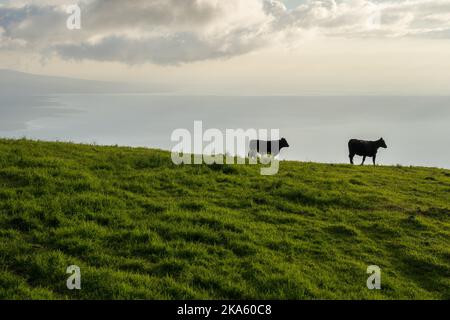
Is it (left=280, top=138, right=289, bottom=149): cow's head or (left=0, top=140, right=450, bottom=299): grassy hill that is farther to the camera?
(left=280, top=138, right=289, bottom=149): cow's head

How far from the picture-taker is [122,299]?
27.7ft

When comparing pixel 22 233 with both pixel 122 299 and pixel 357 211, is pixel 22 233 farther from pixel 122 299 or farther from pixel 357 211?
pixel 357 211

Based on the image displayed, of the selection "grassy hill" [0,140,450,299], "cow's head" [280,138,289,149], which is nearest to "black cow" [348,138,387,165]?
"cow's head" [280,138,289,149]

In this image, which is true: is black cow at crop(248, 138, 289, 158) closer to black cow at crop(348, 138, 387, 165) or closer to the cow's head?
the cow's head

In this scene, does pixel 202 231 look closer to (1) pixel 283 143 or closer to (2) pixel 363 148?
(1) pixel 283 143

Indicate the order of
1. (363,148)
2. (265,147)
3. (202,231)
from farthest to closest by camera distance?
(363,148), (265,147), (202,231)

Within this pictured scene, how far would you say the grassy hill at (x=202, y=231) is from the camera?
9.41 m

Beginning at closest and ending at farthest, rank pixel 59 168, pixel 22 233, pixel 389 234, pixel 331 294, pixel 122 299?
1. pixel 122 299
2. pixel 331 294
3. pixel 22 233
4. pixel 389 234
5. pixel 59 168

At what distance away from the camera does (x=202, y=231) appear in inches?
475

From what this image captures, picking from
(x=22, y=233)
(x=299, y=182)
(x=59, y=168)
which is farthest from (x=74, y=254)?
→ (x=299, y=182)

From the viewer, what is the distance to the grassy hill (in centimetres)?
941

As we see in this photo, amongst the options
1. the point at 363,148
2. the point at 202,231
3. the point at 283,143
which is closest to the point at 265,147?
the point at 283,143

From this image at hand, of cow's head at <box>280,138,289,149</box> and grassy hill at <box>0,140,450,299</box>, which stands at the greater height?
cow's head at <box>280,138,289,149</box>
